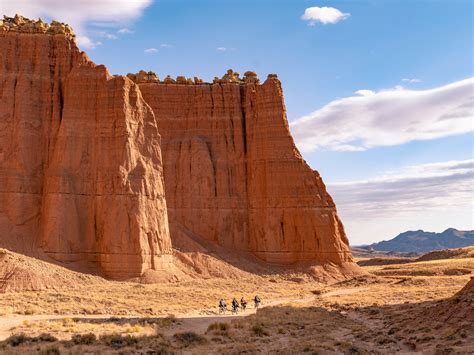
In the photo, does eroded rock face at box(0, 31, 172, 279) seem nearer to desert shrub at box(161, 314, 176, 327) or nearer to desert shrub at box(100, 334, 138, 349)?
desert shrub at box(161, 314, 176, 327)

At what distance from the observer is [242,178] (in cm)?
6444

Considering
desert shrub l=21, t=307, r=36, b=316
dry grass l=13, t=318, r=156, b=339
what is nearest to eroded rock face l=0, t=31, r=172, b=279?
desert shrub l=21, t=307, r=36, b=316

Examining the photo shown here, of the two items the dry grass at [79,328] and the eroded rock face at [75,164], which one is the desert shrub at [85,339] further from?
the eroded rock face at [75,164]

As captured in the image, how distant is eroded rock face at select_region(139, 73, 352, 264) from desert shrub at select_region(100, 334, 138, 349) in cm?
3310

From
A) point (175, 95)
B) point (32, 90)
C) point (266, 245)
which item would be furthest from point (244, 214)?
point (32, 90)

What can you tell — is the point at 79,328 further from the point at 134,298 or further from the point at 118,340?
the point at 134,298

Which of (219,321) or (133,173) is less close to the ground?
(133,173)

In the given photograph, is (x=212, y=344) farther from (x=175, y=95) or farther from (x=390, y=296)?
(x=175, y=95)

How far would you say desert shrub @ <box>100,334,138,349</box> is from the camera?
23.1 m

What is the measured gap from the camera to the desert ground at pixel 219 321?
22641 mm

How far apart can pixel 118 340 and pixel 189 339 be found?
3027 mm

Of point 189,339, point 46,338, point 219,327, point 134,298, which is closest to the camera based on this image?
point 46,338

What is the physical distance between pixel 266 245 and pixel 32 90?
2805 cm

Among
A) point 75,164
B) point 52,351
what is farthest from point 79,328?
point 75,164
